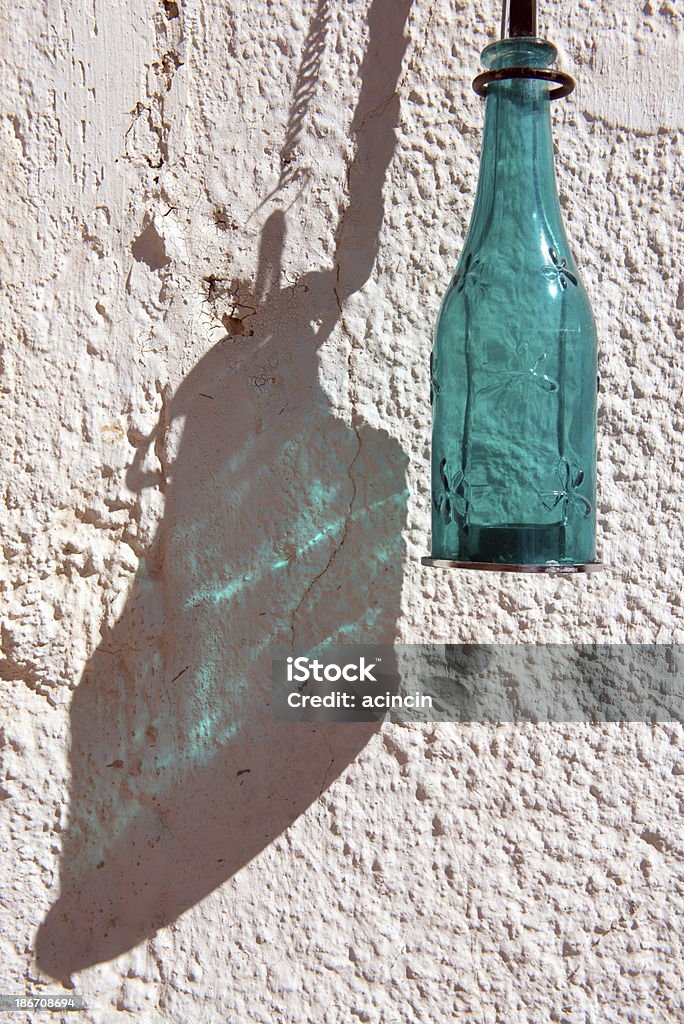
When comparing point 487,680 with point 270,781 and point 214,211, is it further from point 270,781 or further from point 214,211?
point 214,211

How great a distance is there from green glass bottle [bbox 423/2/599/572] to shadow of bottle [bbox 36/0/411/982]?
0.44ft

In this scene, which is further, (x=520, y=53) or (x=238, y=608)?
(x=238, y=608)

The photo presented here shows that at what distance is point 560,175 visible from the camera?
0.75 metres

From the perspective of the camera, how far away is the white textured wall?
0.73 m

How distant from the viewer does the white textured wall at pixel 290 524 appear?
0.73 m

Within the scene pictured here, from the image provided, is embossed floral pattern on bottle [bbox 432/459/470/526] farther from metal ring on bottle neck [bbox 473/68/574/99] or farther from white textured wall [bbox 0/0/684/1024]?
metal ring on bottle neck [bbox 473/68/574/99]

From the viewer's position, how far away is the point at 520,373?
61cm

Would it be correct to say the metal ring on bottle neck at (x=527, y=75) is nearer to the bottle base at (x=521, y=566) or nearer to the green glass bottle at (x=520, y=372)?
the green glass bottle at (x=520, y=372)

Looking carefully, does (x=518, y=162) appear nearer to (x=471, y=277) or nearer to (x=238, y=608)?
(x=471, y=277)

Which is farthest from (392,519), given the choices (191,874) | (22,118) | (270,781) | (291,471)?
(22,118)

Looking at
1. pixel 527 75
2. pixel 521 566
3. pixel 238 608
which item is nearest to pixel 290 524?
pixel 238 608

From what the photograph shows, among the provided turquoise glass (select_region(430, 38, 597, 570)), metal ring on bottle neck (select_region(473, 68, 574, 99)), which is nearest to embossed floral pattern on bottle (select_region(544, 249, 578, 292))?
turquoise glass (select_region(430, 38, 597, 570))

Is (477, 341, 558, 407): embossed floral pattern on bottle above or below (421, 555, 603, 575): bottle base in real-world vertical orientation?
above

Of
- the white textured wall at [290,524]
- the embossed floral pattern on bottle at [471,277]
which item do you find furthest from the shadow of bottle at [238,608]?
the embossed floral pattern on bottle at [471,277]
